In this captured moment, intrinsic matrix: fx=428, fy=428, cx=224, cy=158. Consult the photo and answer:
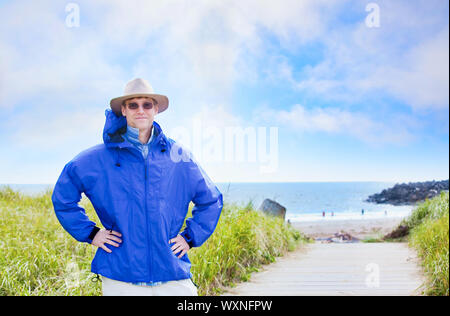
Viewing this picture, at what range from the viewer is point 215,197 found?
2170 mm

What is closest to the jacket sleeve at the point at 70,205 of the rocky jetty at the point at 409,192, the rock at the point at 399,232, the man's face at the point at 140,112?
the man's face at the point at 140,112

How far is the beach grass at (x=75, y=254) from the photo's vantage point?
11.6 ft

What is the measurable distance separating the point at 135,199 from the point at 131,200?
0.07 feet

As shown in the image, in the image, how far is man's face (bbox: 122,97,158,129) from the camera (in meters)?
2.06

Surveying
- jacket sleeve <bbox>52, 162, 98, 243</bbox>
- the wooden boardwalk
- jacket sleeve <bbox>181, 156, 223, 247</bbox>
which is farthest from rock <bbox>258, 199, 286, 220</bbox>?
jacket sleeve <bbox>52, 162, 98, 243</bbox>

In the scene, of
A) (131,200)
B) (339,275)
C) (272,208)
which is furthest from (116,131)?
(272,208)

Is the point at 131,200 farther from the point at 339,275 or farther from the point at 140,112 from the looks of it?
the point at 339,275

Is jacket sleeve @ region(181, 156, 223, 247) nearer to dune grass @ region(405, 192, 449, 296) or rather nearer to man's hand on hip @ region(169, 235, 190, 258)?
man's hand on hip @ region(169, 235, 190, 258)

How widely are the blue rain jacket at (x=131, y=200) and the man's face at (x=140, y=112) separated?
0.07 metres

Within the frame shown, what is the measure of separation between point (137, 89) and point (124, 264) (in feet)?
2.76

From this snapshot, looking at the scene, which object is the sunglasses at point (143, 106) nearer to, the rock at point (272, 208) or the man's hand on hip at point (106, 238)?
the man's hand on hip at point (106, 238)

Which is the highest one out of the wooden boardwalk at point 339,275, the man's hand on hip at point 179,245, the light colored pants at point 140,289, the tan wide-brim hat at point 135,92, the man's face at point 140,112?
the tan wide-brim hat at point 135,92

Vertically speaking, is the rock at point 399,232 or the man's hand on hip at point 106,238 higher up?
the man's hand on hip at point 106,238
